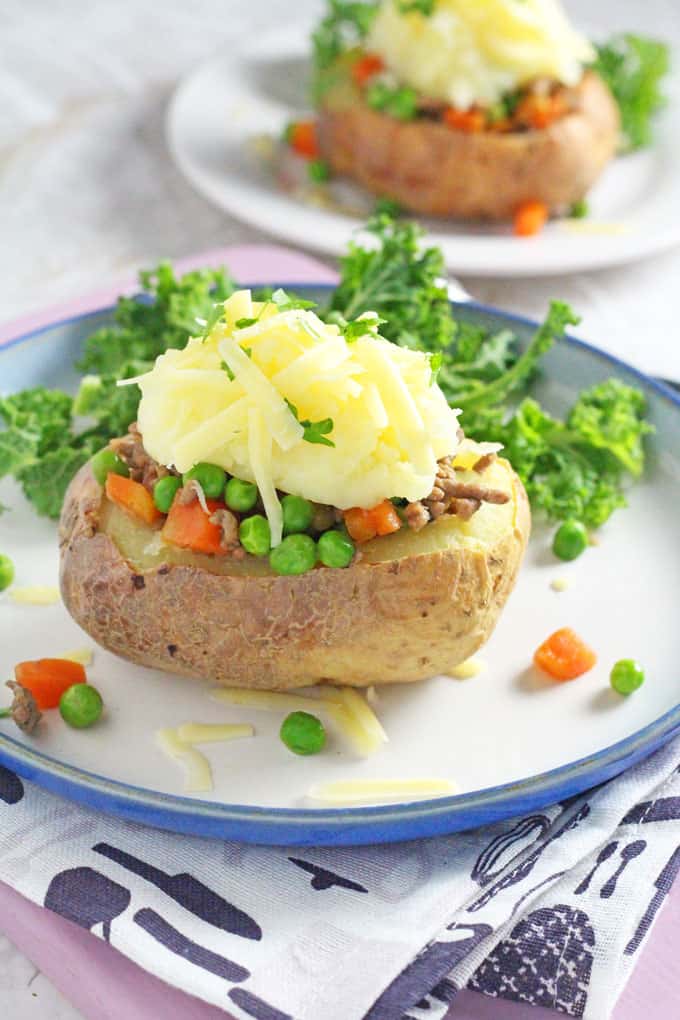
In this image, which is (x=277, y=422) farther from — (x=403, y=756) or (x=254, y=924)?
(x=254, y=924)

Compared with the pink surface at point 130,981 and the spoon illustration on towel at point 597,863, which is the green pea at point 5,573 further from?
the spoon illustration on towel at point 597,863

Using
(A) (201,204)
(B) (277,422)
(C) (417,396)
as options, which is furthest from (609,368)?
(A) (201,204)

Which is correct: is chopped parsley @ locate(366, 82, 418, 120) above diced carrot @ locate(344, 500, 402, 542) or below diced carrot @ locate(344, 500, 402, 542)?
below

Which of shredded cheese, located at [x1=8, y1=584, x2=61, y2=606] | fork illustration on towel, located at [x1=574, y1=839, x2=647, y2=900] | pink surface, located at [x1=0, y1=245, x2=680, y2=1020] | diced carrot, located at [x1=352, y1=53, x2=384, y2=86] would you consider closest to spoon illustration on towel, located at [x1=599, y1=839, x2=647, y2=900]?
fork illustration on towel, located at [x1=574, y1=839, x2=647, y2=900]

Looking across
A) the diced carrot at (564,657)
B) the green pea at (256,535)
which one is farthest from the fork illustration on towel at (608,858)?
the green pea at (256,535)

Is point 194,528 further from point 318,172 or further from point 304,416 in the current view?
point 318,172

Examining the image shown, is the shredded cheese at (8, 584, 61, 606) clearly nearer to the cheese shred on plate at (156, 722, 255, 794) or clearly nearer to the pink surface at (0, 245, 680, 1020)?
the cheese shred on plate at (156, 722, 255, 794)
